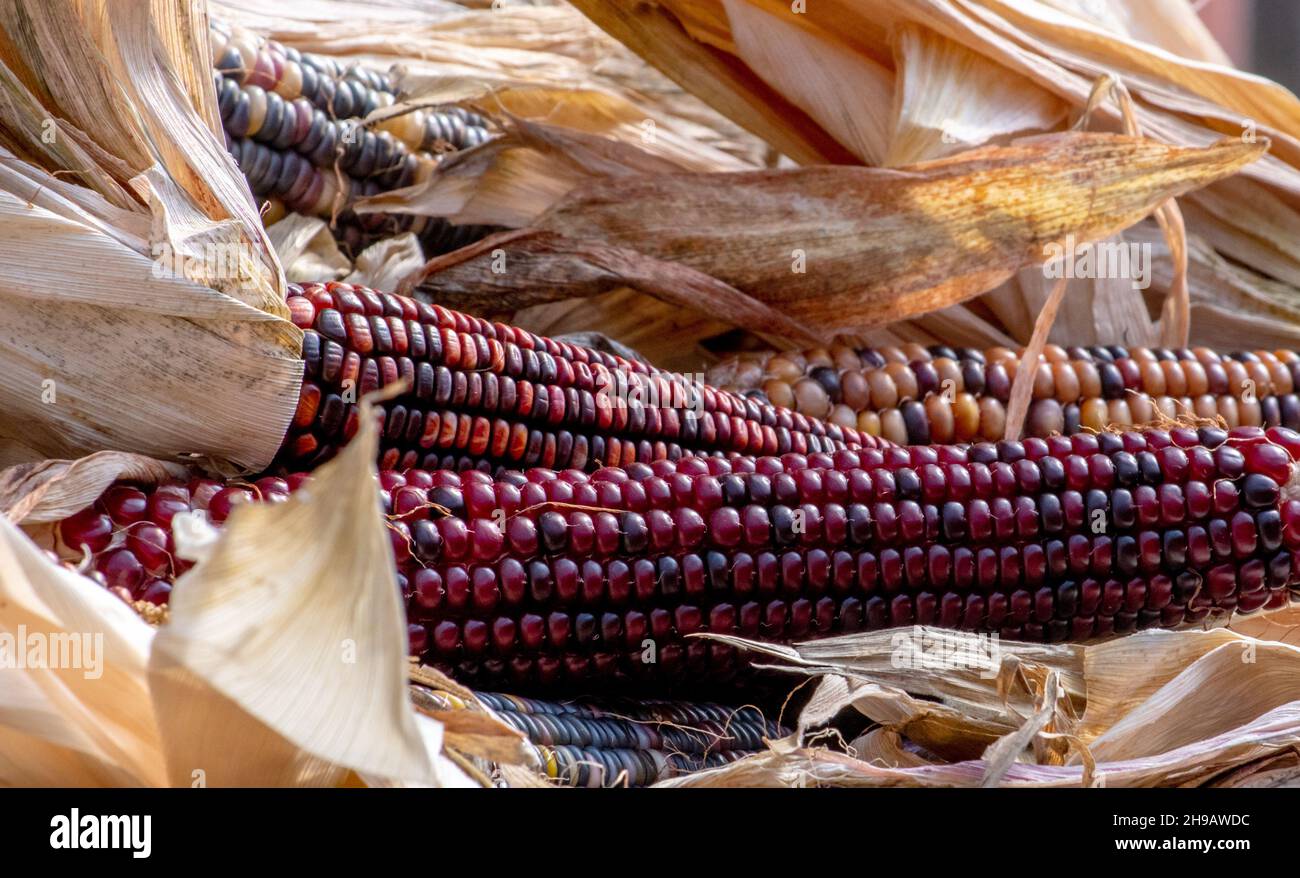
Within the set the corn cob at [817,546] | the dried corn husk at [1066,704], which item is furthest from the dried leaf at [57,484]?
the dried corn husk at [1066,704]

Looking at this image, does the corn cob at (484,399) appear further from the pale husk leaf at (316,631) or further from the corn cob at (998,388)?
the pale husk leaf at (316,631)

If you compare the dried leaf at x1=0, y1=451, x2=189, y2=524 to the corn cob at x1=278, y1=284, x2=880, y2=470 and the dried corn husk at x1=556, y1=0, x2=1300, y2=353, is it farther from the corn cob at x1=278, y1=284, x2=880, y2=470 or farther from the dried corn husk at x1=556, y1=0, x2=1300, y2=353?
the dried corn husk at x1=556, y1=0, x2=1300, y2=353

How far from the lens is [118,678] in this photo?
108cm

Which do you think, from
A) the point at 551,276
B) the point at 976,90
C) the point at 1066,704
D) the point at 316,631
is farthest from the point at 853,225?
the point at 316,631

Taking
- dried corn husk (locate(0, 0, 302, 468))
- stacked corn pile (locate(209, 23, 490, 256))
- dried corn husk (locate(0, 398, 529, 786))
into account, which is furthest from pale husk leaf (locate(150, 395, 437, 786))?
stacked corn pile (locate(209, 23, 490, 256))

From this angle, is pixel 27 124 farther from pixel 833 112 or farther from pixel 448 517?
pixel 833 112

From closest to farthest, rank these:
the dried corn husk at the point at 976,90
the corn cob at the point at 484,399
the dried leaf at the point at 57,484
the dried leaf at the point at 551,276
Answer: the dried leaf at the point at 57,484, the corn cob at the point at 484,399, the dried leaf at the point at 551,276, the dried corn husk at the point at 976,90

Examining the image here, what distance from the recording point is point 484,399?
1.81m

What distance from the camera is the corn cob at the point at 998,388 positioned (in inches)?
92.0

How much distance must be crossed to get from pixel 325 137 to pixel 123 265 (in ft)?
3.87

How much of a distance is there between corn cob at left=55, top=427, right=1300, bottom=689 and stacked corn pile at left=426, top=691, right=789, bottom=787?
5 cm

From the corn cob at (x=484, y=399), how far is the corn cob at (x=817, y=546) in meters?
0.14
